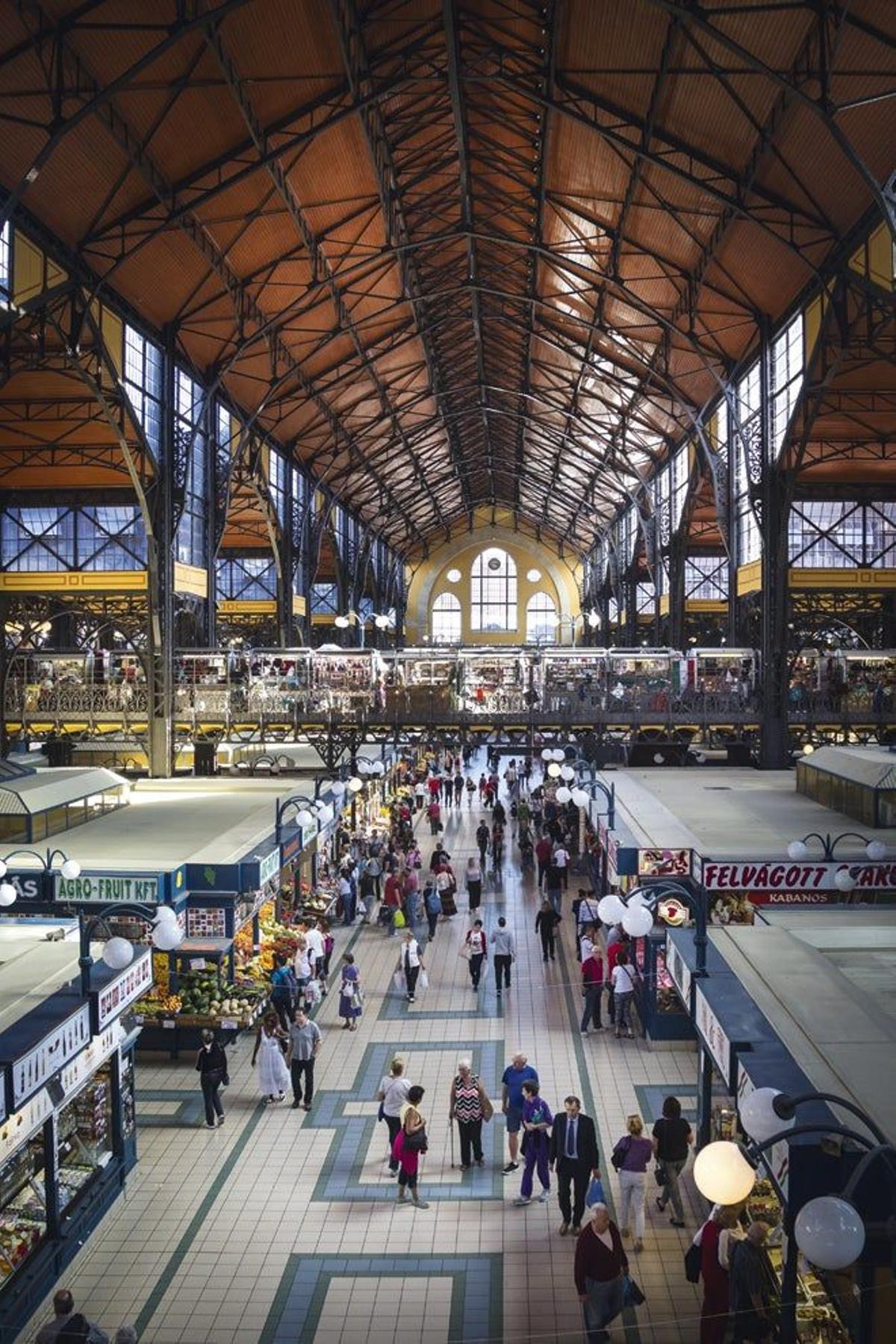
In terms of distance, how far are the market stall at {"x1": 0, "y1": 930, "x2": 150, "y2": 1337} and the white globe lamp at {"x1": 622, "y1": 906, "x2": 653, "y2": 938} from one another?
187 inches

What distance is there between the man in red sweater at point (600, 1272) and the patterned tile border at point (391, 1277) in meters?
0.79

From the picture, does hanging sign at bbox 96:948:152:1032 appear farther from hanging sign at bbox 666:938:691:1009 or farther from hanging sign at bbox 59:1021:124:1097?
hanging sign at bbox 666:938:691:1009

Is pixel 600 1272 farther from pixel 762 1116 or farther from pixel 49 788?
pixel 49 788

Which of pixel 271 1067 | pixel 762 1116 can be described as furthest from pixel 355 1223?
pixel 762 1116

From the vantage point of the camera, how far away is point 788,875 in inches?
536

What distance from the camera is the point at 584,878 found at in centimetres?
2552

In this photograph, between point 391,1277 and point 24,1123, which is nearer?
point 24,1123

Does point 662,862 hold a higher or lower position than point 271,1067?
higher

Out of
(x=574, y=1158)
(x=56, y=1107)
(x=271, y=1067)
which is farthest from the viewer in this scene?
(x=271, y=1067)

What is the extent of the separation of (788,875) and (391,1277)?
285 inches

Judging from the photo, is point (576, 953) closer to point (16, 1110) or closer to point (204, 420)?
point (16, 1110)

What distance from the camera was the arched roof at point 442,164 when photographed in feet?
55.7

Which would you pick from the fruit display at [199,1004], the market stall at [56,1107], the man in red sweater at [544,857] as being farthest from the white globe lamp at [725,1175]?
the man in red sweater at [544,857]

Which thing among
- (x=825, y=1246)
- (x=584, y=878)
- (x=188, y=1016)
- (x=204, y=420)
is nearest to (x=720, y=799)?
(x=584, y=878)
